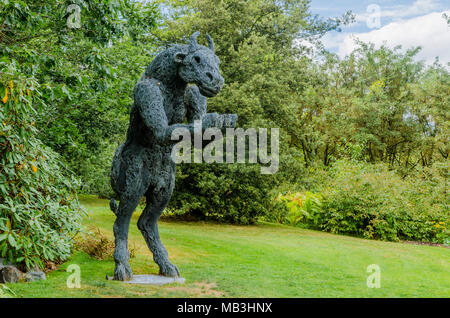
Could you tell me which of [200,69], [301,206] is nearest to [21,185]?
[200,69]

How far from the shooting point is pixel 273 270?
6754 mm

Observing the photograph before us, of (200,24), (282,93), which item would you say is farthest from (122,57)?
(282,93)

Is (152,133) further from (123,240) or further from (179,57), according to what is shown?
(123,240)

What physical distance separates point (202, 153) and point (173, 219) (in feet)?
10.9

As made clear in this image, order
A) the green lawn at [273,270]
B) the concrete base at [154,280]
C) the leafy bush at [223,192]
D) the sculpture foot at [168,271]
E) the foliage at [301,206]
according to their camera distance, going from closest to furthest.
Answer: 1. the green lawn at [273,270]
2. the concrete base at [154,280]
3. the sculpture foot at [168,271]
4. the leafy bush at [223,192]
5. the foliage at [301,206]

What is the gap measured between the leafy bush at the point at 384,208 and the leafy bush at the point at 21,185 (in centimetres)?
936

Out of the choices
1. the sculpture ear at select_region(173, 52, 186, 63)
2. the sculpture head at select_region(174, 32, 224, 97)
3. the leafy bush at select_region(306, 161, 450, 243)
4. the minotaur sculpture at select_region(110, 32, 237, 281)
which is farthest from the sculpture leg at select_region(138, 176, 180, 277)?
the leafy bush at select_region(306, 161, 450, 243)

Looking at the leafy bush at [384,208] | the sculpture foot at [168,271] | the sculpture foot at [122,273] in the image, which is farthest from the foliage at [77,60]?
the leafy bush at [384,208]

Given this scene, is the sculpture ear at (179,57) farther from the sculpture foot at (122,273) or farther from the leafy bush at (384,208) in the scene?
the leafy bush at (384,208)

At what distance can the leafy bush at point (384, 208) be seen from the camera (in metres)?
12.5

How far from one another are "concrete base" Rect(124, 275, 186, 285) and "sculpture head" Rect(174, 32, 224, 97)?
240cm

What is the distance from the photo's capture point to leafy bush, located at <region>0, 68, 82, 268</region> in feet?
14.8

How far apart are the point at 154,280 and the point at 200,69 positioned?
2.70m

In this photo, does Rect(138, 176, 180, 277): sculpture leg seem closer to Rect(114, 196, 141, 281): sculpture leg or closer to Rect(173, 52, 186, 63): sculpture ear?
Rect(114, 196, 141, 281): sculpture leg
